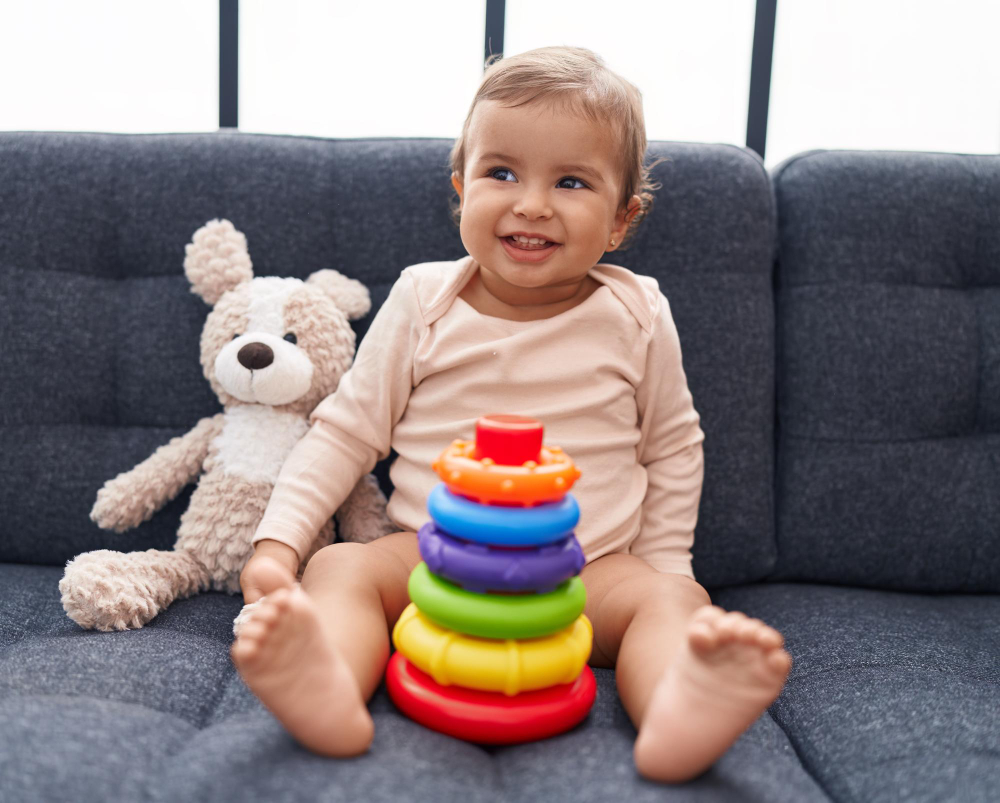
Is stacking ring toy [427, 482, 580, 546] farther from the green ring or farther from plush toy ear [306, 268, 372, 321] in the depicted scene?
Result: plush toy ear [306, 268, 372, 321]

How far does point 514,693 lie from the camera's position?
73 cm

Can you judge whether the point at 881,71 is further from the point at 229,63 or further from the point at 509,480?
the point at 509,480

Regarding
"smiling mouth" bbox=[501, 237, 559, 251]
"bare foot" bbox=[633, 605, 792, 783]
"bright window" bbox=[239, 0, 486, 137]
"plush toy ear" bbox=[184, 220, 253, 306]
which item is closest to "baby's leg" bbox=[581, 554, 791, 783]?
"bare foot" bbox=[633, 605, 792, 783]

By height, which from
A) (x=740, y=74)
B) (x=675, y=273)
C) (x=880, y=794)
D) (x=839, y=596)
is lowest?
(x=839, y=596)

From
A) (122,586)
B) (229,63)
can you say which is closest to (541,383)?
(122,586)

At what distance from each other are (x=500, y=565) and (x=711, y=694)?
209 mm

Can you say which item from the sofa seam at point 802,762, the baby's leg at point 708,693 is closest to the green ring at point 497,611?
the baby's leg at point 708,693

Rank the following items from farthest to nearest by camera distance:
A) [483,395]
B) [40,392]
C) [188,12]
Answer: [188,12]
[40,392]
[483,395]

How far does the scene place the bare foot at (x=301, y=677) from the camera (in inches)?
25.6

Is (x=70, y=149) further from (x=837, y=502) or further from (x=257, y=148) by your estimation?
(x=837, y=502)

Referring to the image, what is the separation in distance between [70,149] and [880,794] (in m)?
1.46

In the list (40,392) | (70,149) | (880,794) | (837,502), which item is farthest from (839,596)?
(70,149)

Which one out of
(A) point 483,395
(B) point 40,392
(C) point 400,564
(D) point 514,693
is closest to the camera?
(D) point 514,693

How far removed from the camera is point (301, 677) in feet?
2.20
